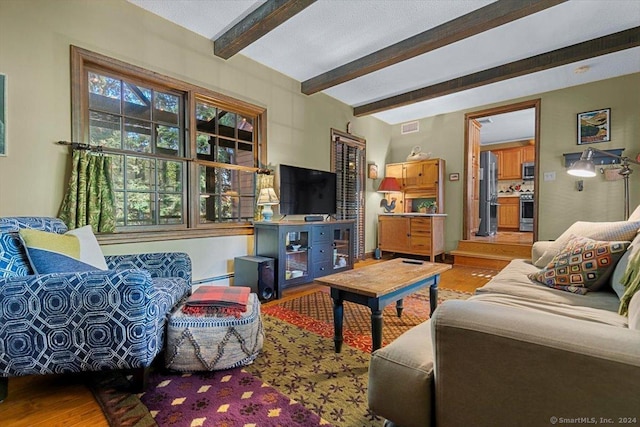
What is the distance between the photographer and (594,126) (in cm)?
412

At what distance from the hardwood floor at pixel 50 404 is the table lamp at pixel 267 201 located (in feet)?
7.05

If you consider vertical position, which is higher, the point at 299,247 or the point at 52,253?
the point at 52,253

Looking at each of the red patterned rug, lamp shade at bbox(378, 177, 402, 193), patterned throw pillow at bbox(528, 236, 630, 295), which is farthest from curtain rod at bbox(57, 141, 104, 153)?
lamp shade at bbox(378, 177, 402, 193)

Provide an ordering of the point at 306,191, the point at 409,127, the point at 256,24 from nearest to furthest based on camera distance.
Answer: the point at 256,24
the point at 306,191
the point at 409,127

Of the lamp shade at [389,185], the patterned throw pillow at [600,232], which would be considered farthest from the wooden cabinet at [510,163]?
the patterned throw pillow at [600,232]

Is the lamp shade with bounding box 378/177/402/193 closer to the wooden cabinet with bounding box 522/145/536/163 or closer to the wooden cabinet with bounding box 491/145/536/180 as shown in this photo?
the wooden cabinet with bounding box 491/145/536/180

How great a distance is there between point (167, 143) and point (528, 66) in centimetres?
408

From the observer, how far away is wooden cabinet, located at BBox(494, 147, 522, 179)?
752 centimetres

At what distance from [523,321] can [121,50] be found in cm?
336

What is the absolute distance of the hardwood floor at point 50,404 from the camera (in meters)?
1.29

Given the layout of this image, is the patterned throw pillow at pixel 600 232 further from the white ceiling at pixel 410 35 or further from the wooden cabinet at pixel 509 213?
the wooden cabinet at pixel 509 213

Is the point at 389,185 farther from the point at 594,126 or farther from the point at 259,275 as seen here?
the point at 259,275

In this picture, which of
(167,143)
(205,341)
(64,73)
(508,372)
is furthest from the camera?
(167,143)

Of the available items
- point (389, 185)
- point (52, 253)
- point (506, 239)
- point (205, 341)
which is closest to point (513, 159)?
point (506, 239)
